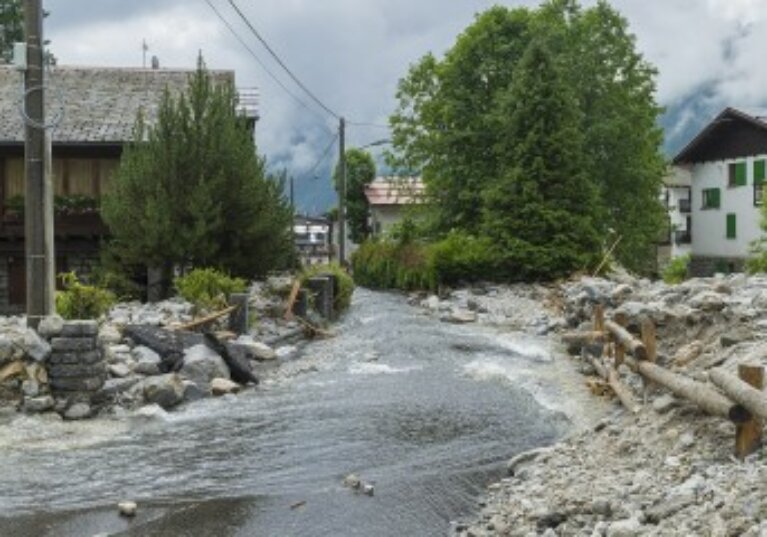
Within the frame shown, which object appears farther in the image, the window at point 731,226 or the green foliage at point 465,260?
the window at point 731,226

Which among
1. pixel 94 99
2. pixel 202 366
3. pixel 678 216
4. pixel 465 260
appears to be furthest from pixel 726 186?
pixel 202 366

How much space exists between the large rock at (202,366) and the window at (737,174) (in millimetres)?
42053

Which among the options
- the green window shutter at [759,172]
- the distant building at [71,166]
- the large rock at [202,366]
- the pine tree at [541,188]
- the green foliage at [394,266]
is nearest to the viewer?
the large rock at [202,366]

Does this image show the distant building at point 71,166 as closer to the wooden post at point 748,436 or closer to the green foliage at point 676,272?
the green foliage at point 676,272

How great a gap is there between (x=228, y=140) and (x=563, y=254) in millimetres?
15394

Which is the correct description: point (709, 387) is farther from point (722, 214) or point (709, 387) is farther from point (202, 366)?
point (722, 214)

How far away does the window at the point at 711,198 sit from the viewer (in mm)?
54344

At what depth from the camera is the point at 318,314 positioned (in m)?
25.0

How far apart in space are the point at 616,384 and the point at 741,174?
4109cm

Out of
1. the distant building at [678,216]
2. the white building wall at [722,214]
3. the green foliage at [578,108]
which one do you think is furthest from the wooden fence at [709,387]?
the distant building at [678,216]

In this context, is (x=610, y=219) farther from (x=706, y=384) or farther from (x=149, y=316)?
(x=706, y=384)

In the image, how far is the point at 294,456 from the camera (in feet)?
36.4

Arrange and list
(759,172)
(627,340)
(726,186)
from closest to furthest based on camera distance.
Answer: (627,340) < (759,172) < (726,186)

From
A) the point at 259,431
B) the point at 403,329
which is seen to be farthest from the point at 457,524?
the point at 403,329
